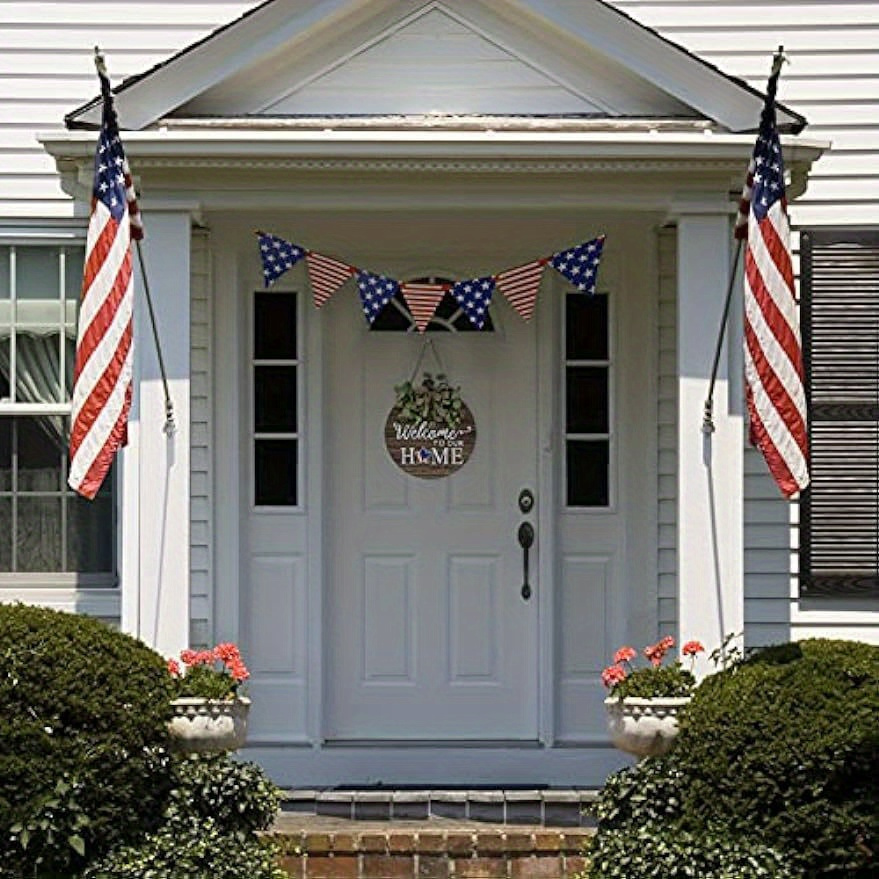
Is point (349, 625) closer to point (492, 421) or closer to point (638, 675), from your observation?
point (492, 421)

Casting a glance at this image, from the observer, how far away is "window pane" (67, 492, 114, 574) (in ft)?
33.8

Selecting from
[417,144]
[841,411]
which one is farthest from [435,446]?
[841,411]

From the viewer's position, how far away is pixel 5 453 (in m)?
10.3

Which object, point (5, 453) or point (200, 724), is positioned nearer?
point (200, 724)

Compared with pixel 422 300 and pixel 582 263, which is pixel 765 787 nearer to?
pixel 582 263

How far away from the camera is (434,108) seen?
9562 millimetres

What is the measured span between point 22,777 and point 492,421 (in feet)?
11.3

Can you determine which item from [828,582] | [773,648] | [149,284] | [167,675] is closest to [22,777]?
[167,675]

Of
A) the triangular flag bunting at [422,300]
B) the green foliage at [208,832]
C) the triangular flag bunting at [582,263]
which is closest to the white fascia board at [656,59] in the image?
the triangular flag bunting at [582,263]

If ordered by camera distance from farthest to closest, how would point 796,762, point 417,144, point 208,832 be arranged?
point 417,144 → point 208,832 → point 796,762

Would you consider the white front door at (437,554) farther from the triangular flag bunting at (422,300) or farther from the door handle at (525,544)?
the triangular flag bunting at (422,300)

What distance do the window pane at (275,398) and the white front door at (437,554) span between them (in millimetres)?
183

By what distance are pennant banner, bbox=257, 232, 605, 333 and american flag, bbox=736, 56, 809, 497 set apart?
1.04 metres

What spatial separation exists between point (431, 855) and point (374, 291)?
258cm
